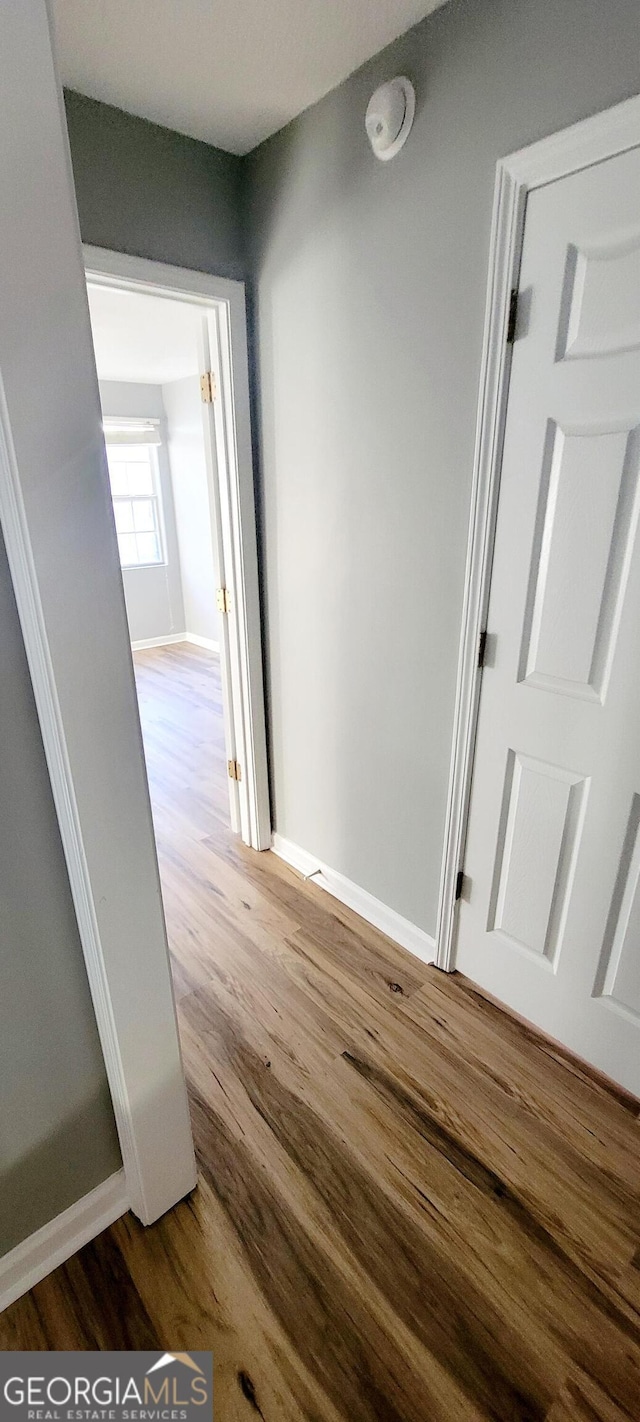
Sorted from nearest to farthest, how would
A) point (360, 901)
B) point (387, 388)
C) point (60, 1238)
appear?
point (60, 1238)
point (387, 388)
point (360, 901)

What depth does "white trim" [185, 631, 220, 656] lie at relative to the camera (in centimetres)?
587

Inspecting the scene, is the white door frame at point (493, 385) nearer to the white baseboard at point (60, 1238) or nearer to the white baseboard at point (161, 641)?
the white baseboard at point (60, 1238)

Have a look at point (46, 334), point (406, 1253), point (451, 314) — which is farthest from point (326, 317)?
point (406, 1253)

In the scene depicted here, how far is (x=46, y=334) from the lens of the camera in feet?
2.48

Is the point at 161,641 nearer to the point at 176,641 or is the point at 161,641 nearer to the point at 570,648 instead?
the point at 176,641

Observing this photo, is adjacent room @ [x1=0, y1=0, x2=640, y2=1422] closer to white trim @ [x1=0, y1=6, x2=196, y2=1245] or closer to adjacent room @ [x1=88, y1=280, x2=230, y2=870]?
white trim @ [x1=0, y1=6, x2=196, y2=1245]

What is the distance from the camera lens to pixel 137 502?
5723 mm

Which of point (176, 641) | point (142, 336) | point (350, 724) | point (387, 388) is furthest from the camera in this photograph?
point (176, 641)

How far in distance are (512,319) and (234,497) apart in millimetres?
1093

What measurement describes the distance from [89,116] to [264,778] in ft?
6.80

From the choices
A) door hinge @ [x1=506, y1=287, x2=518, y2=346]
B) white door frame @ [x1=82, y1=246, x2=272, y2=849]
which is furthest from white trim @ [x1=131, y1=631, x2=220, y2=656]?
door hinge @ [x1=506, y1=287, x2=518, y2=346]

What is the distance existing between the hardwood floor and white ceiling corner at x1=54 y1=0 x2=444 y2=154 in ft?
7.82

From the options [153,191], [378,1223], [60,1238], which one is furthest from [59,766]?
[153,191]

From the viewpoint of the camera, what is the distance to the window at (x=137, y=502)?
18.2ft
